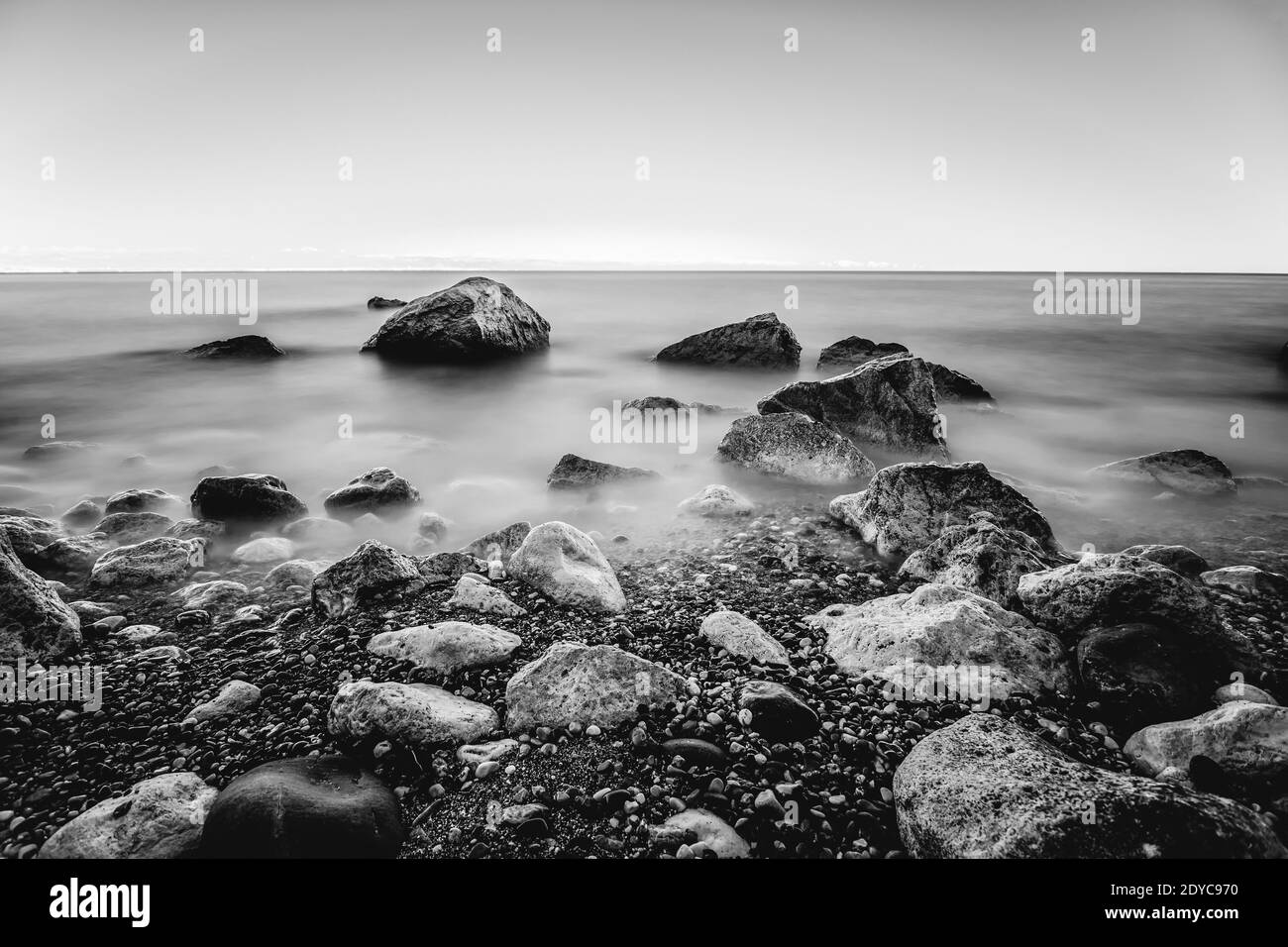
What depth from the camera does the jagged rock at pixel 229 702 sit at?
3.18 m

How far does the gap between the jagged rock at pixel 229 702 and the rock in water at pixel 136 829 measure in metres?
0.62

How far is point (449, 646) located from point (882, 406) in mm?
7107

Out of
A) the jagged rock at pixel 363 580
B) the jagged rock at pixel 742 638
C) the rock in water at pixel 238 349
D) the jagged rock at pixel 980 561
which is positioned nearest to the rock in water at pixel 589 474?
the jagged rock at pixel 363 580

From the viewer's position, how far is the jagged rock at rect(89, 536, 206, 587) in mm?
4801

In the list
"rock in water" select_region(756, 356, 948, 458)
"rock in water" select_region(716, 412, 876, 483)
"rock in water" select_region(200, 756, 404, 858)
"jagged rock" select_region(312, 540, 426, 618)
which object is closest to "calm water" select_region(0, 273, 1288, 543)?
"rock in water" select_region(716, 412, 876, 483)

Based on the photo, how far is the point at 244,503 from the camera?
247 inches

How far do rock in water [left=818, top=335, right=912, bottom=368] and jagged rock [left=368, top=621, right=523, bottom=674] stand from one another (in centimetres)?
1374

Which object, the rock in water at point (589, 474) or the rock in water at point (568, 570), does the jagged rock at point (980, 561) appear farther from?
the rock in water at point (589, 474)

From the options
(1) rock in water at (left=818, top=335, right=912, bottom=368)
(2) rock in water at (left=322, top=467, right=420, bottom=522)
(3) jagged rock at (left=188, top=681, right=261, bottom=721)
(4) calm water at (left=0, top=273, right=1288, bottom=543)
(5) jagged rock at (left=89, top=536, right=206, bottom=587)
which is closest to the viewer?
(3) jagged rock at (left=188, top=681, right=261, bottom=721)

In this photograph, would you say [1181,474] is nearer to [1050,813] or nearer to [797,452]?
[797,452]

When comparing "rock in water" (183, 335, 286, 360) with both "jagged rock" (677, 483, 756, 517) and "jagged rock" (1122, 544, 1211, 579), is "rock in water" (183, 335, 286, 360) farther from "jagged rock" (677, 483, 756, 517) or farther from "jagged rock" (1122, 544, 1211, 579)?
"jagged rock" (1122, 544, 1211, 579)

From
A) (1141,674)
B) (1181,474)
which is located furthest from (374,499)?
(1181,474)

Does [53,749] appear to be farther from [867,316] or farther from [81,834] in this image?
[867,316]
